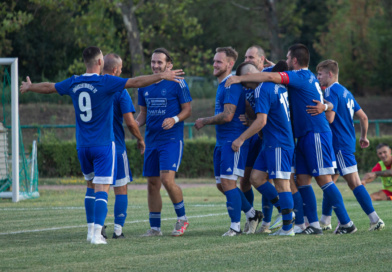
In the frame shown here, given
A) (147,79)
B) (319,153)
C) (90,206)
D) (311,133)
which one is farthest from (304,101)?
(90,206)

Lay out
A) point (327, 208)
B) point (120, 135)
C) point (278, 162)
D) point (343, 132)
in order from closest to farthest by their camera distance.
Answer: point (278, 162)
point (120, 135)
point (343, 132)
point (327, 208)

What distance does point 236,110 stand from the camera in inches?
339

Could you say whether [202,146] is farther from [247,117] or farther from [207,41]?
[207,41]

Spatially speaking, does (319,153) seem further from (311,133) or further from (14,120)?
(14,120)

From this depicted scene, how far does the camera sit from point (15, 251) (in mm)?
7074

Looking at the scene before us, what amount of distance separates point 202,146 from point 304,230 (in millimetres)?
17489

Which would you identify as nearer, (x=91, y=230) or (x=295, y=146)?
→ (x=91, y=230)

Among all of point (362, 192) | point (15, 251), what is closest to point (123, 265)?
point (15, 251)

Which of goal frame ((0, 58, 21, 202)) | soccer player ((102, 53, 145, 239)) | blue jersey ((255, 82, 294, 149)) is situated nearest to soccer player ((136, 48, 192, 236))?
soccer player ((102, 53, 145, 239))

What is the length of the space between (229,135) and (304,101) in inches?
40.1

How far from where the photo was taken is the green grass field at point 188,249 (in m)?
6.01

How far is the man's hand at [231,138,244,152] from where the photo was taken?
8.20 meters

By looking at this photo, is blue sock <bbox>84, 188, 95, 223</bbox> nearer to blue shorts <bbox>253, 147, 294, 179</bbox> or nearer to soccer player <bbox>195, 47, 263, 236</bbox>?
soccer player <bbox>195, 47, 263, 236</bbox>

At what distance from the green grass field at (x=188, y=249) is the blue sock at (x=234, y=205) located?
339mm
